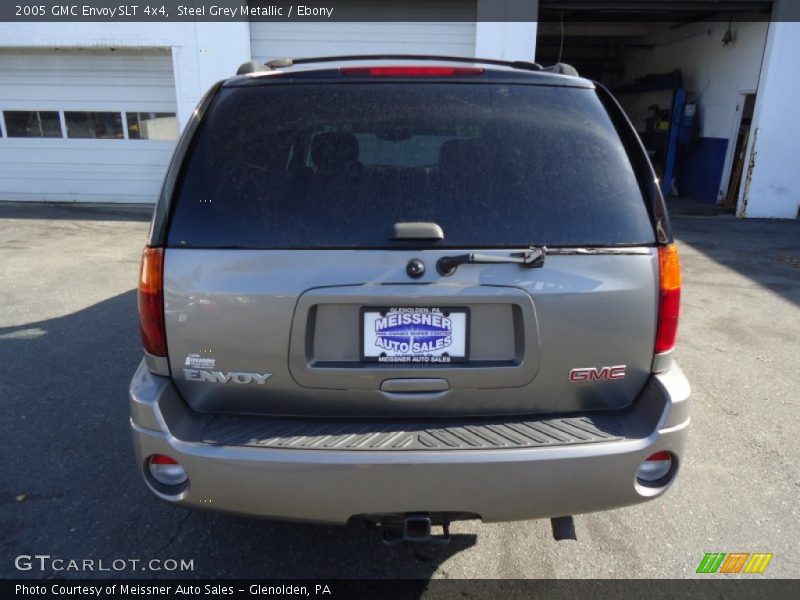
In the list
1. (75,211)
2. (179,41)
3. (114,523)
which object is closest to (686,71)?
(179,41)

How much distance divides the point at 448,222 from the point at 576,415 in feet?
2.75

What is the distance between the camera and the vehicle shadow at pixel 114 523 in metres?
2.37

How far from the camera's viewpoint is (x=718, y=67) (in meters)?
13.2

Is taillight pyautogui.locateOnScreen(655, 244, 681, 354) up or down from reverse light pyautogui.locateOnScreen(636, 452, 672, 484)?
up

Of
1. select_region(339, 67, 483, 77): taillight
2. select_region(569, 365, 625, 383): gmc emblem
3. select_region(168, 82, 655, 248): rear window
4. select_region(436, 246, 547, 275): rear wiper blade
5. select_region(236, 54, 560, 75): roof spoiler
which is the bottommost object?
select_region(569, 365, 625, 383): gmc emblem

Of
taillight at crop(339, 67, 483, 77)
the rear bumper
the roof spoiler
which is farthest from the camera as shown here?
the roof spoiler

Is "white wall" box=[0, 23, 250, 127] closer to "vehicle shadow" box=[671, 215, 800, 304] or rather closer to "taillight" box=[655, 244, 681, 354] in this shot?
"vehicle shadow" box=[671, 215, 800, 304]

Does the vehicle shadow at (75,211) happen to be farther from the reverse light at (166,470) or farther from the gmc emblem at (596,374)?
the gmc emblem at (596,374)

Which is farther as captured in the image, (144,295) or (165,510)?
(165,510)

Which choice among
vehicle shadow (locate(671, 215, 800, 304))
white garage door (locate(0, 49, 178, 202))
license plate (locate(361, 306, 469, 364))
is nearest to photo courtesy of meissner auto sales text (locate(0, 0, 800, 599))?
license plate (locate(361, 306, 469, 364))

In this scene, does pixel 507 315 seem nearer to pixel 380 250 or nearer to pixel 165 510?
pixel 380 250

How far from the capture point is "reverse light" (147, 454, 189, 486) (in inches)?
73.9

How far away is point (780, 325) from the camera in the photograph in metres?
5.25

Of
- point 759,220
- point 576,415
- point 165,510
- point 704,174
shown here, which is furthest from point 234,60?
point 704,174
